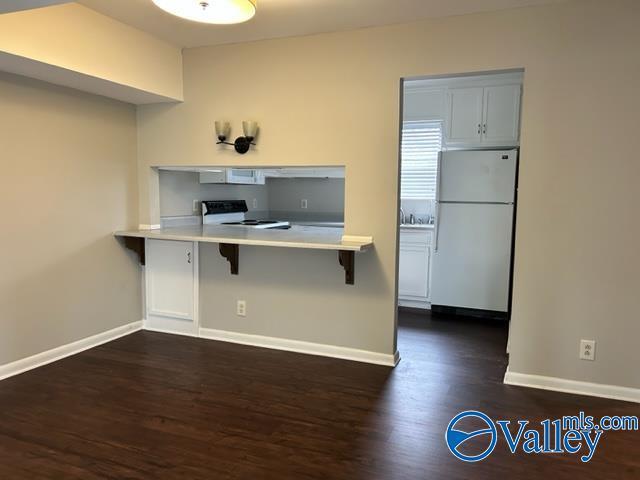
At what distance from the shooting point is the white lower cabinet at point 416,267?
466 cm

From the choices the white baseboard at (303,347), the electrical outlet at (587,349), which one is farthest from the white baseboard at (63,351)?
the electrical outlet at (587,349)

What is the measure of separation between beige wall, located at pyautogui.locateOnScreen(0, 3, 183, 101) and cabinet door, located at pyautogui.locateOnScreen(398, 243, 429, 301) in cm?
262

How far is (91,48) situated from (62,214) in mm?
1144

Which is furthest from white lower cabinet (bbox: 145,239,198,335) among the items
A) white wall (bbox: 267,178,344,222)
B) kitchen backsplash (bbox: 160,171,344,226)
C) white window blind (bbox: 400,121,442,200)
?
white window blind (bbox: 400,121,442,200)

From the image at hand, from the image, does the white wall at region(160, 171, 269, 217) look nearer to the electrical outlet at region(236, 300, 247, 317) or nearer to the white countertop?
the white countertop

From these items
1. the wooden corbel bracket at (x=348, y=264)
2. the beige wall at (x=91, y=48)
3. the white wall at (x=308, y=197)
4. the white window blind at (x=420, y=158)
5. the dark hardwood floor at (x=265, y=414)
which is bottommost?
the dark hardwood floor at (x=265, y=414)

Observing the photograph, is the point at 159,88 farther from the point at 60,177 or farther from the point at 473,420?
the point at 473,420

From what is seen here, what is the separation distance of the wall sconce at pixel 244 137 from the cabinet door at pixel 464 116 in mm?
2026

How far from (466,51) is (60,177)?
2.82 m

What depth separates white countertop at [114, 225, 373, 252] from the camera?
9.96 feet

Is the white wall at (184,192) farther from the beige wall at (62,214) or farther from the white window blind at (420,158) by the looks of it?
the white window blind at (420,158)

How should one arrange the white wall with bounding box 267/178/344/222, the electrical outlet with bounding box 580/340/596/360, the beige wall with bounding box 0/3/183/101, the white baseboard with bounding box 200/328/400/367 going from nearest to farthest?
the beige wall with bounding box 0/3/183/101
the electrical outlet with bounding box 580/340/596/360
the white baseboard with bounding box 200/328/400/367
the white wall with bounding box 267/178/344/222

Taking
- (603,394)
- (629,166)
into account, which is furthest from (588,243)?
(603,394)

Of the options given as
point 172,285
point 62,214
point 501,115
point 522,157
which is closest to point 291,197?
point 172,285
